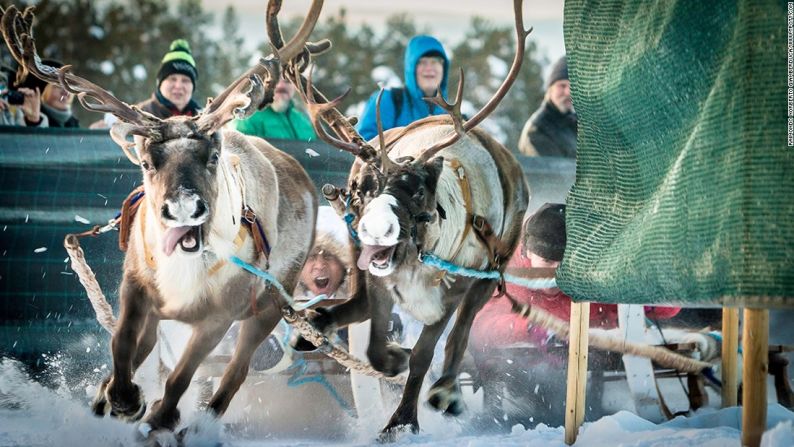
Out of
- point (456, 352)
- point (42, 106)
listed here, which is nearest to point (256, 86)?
point (456, 352)

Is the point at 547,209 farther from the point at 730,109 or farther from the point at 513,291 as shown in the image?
the point at 730,109

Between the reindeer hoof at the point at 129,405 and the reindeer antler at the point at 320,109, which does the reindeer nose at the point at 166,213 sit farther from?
the reindeer antler at the point at 320,109

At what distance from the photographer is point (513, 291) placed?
636 cm

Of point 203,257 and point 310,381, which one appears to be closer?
point 203,257

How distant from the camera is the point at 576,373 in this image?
5.14 metres

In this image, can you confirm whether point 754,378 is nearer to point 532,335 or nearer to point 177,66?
point 532,335

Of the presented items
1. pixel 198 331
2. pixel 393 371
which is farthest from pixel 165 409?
pixel 393 371

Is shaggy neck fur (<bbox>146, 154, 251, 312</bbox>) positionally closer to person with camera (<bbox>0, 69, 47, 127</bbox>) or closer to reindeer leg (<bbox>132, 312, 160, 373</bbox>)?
reindeer leg (<bbox>132, 312, 160, 373</bbox>)

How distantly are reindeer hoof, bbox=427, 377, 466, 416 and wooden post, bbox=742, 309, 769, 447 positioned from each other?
1868 mm

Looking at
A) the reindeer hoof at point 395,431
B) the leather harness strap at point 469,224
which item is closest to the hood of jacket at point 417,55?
the leather harness strap at point 469,224

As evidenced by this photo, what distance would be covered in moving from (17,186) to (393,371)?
2.11m

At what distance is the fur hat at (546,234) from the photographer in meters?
6.29

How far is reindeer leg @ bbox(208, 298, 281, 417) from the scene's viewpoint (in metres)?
5.14

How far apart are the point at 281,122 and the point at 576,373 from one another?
2.33 metres
